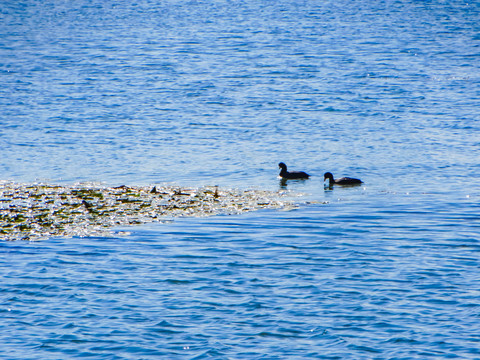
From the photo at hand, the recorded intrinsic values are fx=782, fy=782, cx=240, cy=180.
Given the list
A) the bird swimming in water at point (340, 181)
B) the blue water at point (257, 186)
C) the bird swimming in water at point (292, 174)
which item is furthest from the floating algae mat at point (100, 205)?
the bird swimming in water at point (340, 181)

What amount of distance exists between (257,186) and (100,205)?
6.15 meters

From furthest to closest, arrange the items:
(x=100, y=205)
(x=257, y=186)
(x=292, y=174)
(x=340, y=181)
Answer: (x=292, y=174)
(x=257, y=186)
(x=340, y=181)
(x=100, y=205)

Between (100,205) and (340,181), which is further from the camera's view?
(340,181)

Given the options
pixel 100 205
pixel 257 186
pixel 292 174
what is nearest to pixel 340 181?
pixel 292 174

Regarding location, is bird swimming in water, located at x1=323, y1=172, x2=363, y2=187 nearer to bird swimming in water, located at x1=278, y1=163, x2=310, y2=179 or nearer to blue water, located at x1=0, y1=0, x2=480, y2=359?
blue water, located at x1=0, y1=0, x2=480, y2=359

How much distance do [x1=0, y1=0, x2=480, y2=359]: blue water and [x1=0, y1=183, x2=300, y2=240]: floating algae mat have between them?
0.81 metres

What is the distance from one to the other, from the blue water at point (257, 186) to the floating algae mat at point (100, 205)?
81 cm

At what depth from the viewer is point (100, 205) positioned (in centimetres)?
2272

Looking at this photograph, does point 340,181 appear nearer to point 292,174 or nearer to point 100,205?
point 292,174

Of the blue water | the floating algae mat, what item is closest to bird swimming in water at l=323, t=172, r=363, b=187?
the blue water

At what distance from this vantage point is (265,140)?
36000 mm

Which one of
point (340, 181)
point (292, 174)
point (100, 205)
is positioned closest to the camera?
point (100, 205)

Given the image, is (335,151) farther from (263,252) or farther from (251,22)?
(251,22)

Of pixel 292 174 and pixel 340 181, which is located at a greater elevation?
pixel 292 174
